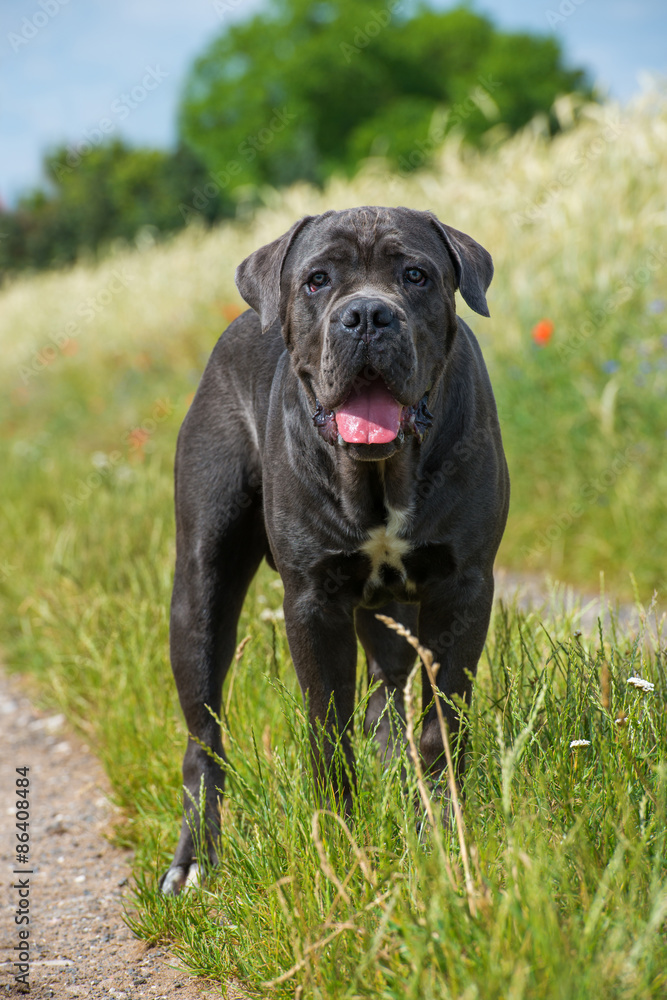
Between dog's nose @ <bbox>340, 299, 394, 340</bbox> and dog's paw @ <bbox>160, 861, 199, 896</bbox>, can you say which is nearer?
dog's nose @ <bbox>340, 299, 394, 340</bbox>

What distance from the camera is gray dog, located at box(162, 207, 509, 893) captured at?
8.35ft

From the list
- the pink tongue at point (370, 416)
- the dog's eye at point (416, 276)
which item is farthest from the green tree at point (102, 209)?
the pink tongue at point (370, 416)

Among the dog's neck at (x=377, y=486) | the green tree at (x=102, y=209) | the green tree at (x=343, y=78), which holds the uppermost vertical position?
the green tree at (x=343, y=78)

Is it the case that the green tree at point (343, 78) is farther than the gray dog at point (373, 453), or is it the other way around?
the green tree at point (343, 78)

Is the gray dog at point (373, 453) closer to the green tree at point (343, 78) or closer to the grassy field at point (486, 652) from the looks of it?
the grassy field at point (486, 652)

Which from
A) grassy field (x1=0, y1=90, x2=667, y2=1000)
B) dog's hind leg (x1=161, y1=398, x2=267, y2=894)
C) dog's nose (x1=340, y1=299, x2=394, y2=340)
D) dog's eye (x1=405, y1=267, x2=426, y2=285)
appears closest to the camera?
grassy field (x1=0, y1=90, x2=667, y2=1000)

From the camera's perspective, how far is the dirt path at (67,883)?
2586 millimetres

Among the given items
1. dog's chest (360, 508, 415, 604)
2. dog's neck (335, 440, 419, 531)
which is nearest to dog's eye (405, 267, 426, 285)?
dog's neck (335, 440, 419, 531)

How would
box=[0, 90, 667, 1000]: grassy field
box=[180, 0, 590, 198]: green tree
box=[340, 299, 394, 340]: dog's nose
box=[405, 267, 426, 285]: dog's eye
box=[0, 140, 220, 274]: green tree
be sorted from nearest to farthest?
box=[0, 90, 667, 1000]: grassy field
box=[340, 299, 394, 340]: dog's nose
box=[405, 267, 426, 285]: dog's eye
box=[0, 140, 220, 274]: green tree
box=[180, 0, 590, 198]: green tree

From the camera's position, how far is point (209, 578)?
322 centimetres

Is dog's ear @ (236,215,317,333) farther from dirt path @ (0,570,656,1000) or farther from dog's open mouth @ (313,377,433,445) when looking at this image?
dirt path @ (0,570,656,1000)

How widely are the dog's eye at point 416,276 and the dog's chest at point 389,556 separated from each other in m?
0.65

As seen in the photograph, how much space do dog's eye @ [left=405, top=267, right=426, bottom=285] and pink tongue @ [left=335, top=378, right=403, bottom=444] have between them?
13.2 inches

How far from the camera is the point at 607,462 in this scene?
6.03 metres
